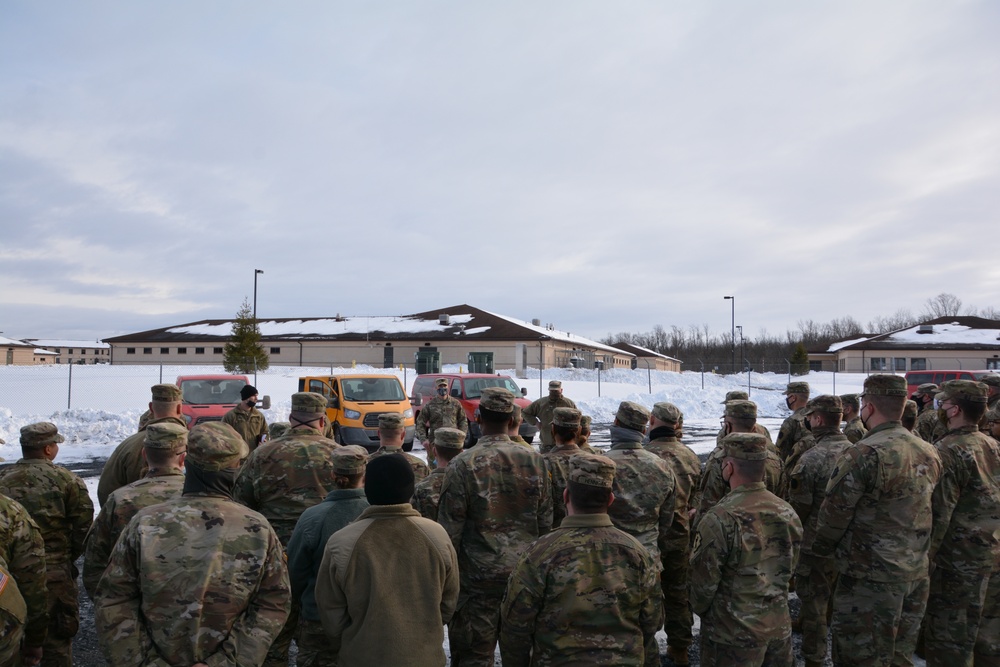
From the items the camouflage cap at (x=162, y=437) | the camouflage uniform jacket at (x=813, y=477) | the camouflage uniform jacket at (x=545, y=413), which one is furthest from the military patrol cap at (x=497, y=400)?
the camouflage uniform jacket at (x=545, y=413)

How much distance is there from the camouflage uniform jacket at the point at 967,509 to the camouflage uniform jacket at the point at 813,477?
68 cm

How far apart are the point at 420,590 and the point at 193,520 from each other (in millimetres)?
1004

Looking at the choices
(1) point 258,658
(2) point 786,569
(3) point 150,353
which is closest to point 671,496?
(2) point 786,569

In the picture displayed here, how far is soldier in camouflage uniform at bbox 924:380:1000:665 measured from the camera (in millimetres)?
4570

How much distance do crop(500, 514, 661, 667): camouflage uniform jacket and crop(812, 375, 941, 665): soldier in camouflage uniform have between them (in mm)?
1937

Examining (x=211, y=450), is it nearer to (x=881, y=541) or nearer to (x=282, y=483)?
(x=282, y=483)

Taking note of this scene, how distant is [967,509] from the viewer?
470 centimetres

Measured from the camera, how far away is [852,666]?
4168mm

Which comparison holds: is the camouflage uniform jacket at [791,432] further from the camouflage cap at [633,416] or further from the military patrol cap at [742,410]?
the camouflage cap at [633,416]

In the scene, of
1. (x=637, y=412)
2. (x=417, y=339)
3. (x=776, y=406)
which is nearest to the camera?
(x=637, y=412)

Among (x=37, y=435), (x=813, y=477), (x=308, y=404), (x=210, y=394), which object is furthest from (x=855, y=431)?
(x=210, y=394)

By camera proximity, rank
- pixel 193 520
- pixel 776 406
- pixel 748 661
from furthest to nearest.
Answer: pixel 776 406
pixel 748 661
pixel 193 520

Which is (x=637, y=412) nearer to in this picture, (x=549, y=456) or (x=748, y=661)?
(x=549, y=456)

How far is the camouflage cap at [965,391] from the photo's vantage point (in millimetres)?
4809
